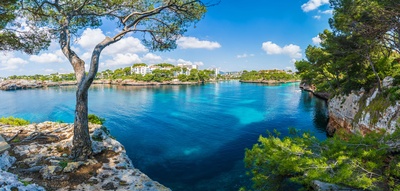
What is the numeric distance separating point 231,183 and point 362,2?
11.4 m

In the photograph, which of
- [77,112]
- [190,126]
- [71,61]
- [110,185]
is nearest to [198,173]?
[110,185]

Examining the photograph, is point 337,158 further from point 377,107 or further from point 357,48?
point 357,48

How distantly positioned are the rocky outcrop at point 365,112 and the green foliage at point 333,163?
237 inches

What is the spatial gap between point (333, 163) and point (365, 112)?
13085mm

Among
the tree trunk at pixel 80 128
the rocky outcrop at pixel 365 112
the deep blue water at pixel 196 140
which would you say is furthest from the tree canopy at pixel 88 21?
the rocky outcrop at pixel 365 112

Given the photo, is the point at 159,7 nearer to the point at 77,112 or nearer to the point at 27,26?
the point at 77,112

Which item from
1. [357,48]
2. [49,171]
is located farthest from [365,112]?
[49,171]

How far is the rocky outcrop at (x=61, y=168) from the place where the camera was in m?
6.09

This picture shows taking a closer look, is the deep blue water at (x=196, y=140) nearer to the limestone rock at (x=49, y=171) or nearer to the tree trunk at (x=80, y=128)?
the tree trunk at (x=80, y=128)

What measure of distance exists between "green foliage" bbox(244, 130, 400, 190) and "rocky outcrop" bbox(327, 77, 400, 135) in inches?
237

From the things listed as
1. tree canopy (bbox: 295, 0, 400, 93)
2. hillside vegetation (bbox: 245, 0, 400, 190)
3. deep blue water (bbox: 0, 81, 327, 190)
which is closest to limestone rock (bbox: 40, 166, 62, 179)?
deep blue water (bbox: 0, 81, 327, 190)

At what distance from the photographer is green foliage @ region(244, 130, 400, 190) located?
12.3ft

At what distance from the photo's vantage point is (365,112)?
1393 centimetres

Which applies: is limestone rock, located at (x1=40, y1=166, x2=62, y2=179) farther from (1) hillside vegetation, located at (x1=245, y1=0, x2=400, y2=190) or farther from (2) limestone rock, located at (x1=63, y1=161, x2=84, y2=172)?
(1) hillside vegetation, located at (x1=245, y1=0, x2=400, y2=190)
